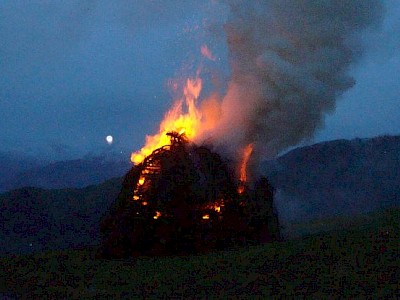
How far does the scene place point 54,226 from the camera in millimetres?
49250

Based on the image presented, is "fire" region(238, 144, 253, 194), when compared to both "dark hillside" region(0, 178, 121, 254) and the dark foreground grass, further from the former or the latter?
"dark hillside" region(0, 178, 121, 254)

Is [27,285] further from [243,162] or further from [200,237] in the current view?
[243,162]

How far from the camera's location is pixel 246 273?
1455 centimetres

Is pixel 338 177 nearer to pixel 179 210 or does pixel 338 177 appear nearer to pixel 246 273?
pixel 179 210

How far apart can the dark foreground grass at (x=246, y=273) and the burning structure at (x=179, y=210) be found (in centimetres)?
145

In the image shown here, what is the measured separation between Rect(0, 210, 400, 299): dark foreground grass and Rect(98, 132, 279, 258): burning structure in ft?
4.76

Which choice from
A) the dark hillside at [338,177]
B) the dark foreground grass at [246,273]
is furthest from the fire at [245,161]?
the dark hillside at [338,177]

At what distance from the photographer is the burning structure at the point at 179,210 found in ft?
65.6

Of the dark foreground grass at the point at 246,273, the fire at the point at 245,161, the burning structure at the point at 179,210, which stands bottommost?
the dark foreground grass at the point at 246,273

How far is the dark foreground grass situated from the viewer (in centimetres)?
1266

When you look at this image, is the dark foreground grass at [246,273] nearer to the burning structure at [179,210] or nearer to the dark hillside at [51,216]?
the burning structure at [179,210]

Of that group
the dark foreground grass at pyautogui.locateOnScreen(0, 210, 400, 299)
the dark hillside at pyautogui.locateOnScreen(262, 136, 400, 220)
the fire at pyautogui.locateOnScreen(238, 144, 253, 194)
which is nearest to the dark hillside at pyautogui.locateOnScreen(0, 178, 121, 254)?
the dark hillside at pyautogui.locateOnScreen(262, 136, 400, 220)

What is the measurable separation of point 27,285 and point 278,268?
729cm

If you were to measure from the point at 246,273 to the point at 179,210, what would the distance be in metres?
5.92
